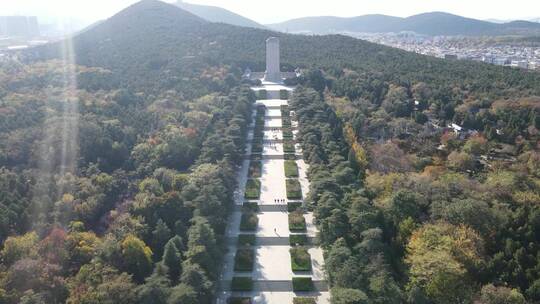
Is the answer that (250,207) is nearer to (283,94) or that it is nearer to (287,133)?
(287,133)

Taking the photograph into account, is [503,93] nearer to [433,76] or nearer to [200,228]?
[433,76]

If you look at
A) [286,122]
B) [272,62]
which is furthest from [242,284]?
[272,62]

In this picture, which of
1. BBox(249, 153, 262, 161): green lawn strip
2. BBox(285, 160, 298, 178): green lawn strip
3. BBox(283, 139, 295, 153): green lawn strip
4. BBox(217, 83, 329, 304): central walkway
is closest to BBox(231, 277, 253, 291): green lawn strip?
BBox(217, 83, 329, 304): central walkway

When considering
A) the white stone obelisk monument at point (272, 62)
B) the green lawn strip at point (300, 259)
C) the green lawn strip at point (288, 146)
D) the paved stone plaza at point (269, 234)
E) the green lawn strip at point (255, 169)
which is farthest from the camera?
the white stone obelisk monument at point (272, 62)

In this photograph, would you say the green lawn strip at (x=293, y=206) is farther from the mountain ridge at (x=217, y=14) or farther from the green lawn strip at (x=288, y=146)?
the mountain ridge at (x=217, y=14)

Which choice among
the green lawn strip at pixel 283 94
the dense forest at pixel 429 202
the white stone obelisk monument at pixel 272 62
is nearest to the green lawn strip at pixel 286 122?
the dense forest at pixel 429 202

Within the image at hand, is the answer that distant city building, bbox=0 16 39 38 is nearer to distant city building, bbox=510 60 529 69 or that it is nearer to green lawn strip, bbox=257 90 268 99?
green lawn strip, bbox=257 90 268 99
